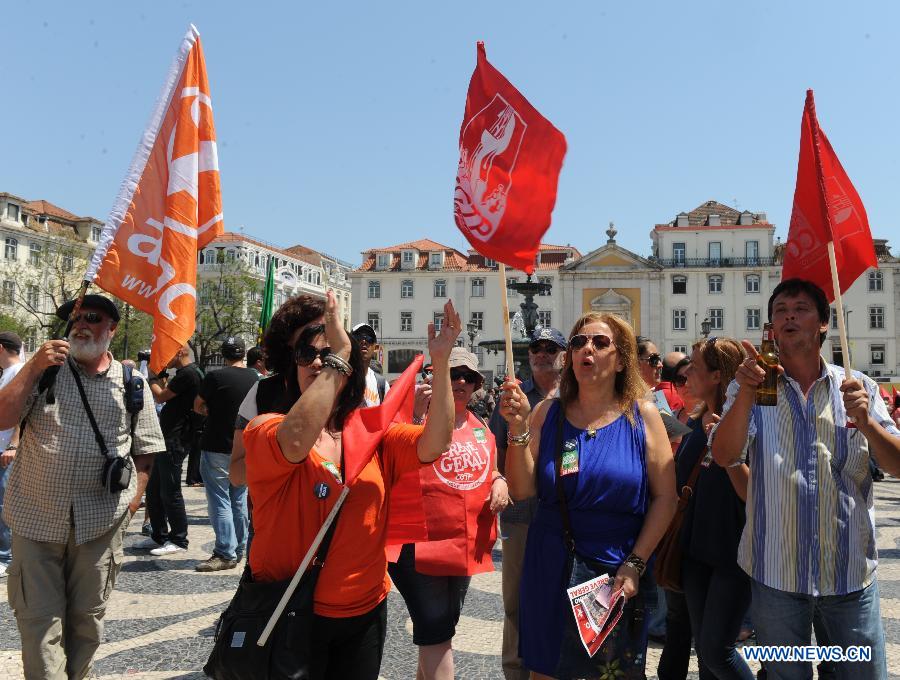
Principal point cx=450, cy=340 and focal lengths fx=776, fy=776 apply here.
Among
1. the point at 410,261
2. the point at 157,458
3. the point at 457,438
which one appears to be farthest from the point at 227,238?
the point at 457,438

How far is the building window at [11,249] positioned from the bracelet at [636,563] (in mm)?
62939

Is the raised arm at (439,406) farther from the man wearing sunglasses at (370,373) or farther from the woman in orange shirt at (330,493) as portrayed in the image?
the man wearing sunglasses at (370,373)

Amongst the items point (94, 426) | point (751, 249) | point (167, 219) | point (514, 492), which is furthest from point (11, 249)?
point (514, 492)

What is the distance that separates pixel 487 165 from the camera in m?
3.48

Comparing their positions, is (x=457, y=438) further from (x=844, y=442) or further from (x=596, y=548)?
(x=844, y=442)

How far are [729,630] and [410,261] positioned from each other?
62640 millimetres

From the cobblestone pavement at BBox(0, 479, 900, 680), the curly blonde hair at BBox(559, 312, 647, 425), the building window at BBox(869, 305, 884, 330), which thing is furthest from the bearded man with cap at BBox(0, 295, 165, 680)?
the building window at BBox(869, 305, 884, 330)

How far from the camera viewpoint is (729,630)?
3.20 metres

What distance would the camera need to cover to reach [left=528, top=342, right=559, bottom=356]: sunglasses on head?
14.8 ft

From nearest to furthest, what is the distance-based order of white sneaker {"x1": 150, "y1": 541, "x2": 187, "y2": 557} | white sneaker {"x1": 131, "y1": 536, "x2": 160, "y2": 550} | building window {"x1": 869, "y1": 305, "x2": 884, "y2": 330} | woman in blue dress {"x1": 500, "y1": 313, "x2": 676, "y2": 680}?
1. woman in blue dress {"x1": 500, "y1": 313, "x2": 676, "y2": 680}
2. white sneaker {"x1": 150, "y1": 541, "x2": 187, "y2": 557}
3. white sneaker {"x1": 131, "y1": 536, "x2": 160, "y2": 550}
4. building window {"x1": 869, "y1": 305, "x2": 884, "y2": 330}

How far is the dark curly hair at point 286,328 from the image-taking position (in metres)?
3.11

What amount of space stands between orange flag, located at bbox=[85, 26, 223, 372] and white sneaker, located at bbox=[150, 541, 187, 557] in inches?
146

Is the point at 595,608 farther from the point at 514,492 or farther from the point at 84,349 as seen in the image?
the point at 84,349

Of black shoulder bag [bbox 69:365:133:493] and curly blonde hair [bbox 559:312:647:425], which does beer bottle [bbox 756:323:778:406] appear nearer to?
curly blonde hair [bbox 559:312:647:425]
